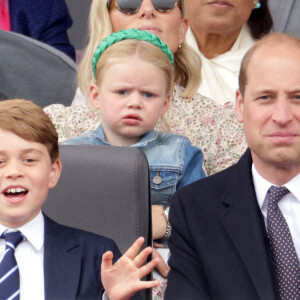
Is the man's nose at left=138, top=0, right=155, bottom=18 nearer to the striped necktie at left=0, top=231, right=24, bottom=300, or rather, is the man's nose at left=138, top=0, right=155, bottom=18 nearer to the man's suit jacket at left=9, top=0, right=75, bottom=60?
the man's suit jacket at left=9, top=0, right=75, bottom=60

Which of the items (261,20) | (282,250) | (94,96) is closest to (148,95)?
(94,96)

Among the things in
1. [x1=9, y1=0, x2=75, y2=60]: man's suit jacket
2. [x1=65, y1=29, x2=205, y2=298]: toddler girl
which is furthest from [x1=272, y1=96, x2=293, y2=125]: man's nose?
[x1=9, y1=0, x2=75, y2=60]: man's suit jacket

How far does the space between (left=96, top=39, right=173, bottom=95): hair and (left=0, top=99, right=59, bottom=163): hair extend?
0.59 metres

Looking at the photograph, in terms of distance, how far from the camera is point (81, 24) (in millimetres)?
3861

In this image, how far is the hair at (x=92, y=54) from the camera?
8.70 feet

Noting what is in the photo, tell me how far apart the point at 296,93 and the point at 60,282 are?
62cm

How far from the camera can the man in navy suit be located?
5.95ft

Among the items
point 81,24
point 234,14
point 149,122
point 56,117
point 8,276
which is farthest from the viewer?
point 81,24

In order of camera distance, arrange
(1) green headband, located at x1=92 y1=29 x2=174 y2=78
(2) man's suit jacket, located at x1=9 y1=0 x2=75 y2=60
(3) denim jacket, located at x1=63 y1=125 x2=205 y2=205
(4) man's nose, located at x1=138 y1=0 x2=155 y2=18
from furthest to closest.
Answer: (2) man's suit jacket, located at x1=9 y1=0 x2=75 y2=60
(4) man's nose, located at x1=138 y1=0 x2=155 y2=18
(1) green headband, located at x1=92 y1=29 x2=174 y2=78
(3) denim jacket, located at x1=63 y1=125 x2=205 y2=205

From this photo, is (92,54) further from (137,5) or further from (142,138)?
(142,138)

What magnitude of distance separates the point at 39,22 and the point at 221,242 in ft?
5.64

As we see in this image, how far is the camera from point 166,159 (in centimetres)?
229

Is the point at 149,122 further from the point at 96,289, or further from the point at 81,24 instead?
the point at 81,24

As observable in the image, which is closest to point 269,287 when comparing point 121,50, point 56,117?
point 121,50
